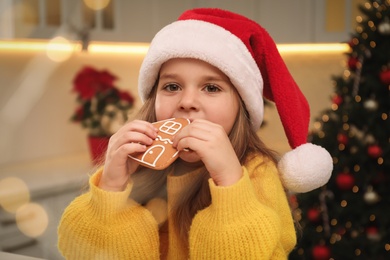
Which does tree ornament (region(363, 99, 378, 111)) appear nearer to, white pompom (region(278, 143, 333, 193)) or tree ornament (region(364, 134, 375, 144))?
tree ornament (region(364, 134, 375, 144))

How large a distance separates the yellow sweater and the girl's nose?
2.9 inches

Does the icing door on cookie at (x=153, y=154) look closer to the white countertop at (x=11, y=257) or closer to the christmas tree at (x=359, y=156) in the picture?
the white countertop at (x=11, y=257)

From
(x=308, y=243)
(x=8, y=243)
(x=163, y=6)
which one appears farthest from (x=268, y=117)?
(x=8, y=243)

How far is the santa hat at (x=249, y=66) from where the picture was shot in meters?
0.52

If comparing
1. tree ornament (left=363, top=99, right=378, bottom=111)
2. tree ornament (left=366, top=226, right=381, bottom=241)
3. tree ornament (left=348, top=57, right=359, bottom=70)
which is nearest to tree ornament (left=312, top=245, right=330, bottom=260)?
tree ornament (left=366, top=226, right=381, bottom=241)

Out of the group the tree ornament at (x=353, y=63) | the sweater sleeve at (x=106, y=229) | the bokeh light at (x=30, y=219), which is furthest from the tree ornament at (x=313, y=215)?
the sweater sleeve at (x=106, y=229)

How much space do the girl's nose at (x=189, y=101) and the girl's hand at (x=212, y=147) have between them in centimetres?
2

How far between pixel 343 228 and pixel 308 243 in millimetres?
122

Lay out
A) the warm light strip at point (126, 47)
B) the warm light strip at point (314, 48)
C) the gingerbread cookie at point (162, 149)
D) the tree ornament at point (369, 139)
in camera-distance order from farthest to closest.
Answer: the warm light strip at point (314, 48), the tree ornament at point (369, 139), the warm light strip at point (126, 47), the gingerbread cookie at point (162, 149)

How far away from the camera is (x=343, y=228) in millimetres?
1387

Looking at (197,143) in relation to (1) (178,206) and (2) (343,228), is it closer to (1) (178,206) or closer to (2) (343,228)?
(1) (178,206)

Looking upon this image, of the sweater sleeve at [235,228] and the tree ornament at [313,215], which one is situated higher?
the sweater sleeve at [235,228]

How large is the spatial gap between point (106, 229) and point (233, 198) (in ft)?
0.42

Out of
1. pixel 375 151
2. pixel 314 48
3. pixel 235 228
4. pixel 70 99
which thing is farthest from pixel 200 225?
pixel 314 48
